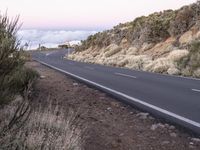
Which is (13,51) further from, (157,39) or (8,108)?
(157,39)

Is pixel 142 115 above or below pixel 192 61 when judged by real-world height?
above

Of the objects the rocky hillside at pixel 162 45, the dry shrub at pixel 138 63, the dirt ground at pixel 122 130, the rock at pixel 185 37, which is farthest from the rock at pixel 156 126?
the rock at pixel 185 37

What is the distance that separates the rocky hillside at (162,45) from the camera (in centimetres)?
3107

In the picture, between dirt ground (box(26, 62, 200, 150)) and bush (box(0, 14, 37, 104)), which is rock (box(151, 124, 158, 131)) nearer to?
→ dirt ground (box(26, 62, 200, 150))

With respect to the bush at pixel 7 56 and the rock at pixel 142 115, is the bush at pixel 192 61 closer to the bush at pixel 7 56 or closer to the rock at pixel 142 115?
the rock at pixel 142 115

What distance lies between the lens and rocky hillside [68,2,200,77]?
3107cm

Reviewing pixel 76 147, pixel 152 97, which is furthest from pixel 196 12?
pixel 76 147

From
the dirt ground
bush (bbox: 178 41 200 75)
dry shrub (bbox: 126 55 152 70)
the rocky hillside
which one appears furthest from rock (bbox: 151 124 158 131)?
dry shrub (bbox: 126 55 152 70)

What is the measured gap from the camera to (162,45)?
172 feet

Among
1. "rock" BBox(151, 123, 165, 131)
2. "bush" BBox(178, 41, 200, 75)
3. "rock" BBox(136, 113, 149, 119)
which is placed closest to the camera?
"rock" BBox(151, 123, 165, 131)

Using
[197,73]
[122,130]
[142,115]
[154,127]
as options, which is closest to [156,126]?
[154,127]

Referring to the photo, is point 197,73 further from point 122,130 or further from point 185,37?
point 185,37

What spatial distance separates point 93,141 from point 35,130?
1.47 m

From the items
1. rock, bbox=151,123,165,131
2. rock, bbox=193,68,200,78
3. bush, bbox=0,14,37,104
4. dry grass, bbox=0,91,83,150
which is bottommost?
rock, bbox=193,68,200,78
